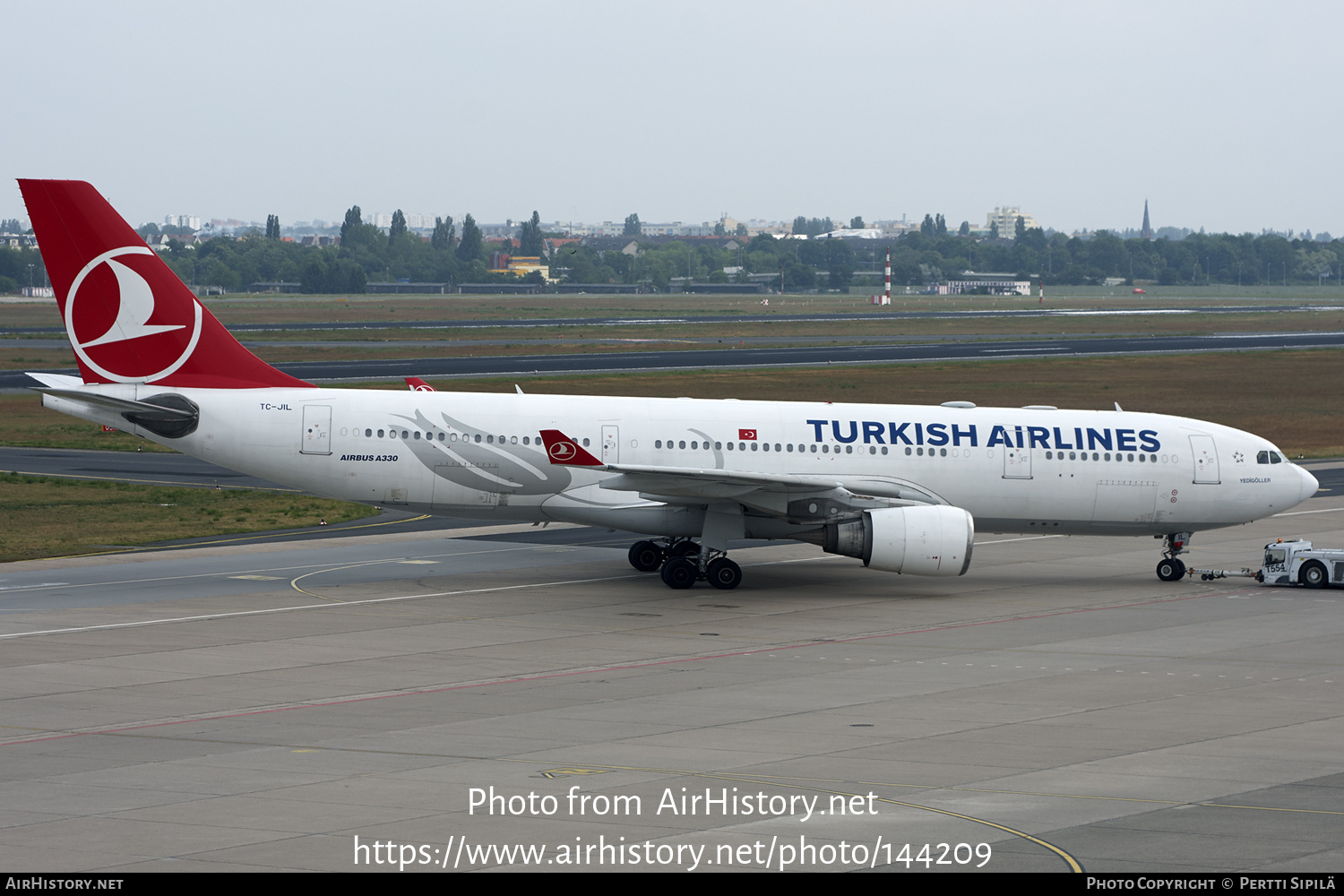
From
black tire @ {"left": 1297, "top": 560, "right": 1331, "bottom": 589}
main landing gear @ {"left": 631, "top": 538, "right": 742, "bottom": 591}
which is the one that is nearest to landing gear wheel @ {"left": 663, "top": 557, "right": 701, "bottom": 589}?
main landing gear @ {"left": 631, "top": 538, "right": 742, "bottom": 591}

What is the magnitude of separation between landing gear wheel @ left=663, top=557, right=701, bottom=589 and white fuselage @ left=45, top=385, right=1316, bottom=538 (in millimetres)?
719

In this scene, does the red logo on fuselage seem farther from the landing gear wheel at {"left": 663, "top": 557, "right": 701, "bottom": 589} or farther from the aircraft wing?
the landing gear wheel at {"left": 663, "top": 557, "right": 701, "bottom": 589}

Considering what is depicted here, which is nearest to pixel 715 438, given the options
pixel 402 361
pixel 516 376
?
pixel 516 376

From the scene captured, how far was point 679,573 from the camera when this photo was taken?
33.8m

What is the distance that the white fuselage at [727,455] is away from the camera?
33.9 meters

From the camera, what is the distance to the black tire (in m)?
35.1

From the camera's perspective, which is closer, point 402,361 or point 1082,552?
point 1082,552

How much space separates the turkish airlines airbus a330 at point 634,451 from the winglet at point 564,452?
0.08 m

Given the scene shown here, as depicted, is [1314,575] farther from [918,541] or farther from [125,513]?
[125,513]

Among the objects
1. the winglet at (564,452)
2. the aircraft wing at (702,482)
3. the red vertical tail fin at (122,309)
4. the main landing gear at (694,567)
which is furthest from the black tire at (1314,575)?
the red vertical tail fin at (122,309)

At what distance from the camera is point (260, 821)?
1589 centimetres

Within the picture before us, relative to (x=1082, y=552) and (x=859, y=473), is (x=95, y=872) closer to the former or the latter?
(x=859, y=473)

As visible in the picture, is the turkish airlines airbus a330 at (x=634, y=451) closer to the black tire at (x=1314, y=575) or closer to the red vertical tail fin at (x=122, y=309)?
the red vertical tail fin at (x=122, y=309)

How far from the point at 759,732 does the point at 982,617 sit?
38.3 feet
